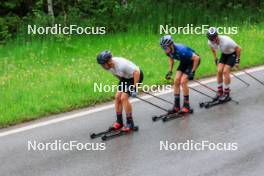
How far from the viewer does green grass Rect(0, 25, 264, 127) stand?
40.8ft

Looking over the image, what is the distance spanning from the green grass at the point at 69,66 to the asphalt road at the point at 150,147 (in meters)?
1.05

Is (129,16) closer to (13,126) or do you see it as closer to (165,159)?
(13,126)

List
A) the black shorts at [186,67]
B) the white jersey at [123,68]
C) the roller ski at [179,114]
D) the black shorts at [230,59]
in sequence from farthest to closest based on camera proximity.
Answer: the black shorts at [230,59]
the black shorts at [186,67]
the roller ski at [179,114]
the white jersey at [123,68]

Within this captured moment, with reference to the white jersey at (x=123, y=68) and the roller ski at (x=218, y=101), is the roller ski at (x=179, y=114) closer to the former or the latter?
the roller ski at (x=218, y=101)

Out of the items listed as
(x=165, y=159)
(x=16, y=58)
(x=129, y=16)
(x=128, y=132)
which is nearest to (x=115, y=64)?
(x=128, y=132)

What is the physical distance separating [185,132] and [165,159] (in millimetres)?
1470

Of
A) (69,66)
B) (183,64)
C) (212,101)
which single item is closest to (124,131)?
(183,64)

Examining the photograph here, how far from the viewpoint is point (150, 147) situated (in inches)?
394

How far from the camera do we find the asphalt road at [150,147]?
8.94 m

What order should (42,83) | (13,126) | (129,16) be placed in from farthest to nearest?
(129,16) → (42,83) → (13,126)

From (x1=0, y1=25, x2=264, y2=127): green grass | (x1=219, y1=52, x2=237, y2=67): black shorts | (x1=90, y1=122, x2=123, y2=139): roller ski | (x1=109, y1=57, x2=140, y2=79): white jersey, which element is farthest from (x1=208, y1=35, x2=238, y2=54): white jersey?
(x1=90, y1=122, x2=123, y2=139): roller ski

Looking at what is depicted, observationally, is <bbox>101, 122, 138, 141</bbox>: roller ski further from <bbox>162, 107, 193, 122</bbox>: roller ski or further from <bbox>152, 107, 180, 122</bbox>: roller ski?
<bbox>162, 107, 193, 122</bbox>: roller ski

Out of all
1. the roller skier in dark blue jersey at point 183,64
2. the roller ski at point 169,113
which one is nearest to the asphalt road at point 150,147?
the roller ski at point 169,113

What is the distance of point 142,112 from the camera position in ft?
39.7
